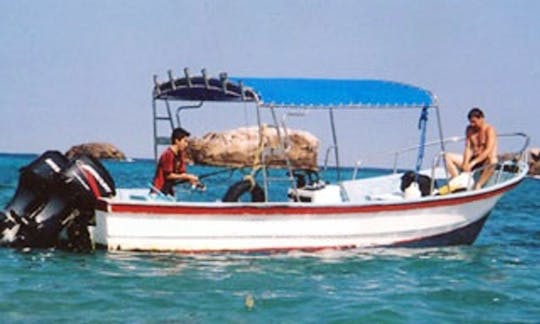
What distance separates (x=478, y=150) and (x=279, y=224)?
4077mm

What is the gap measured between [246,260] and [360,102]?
3324mm

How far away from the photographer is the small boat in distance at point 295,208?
1284cm

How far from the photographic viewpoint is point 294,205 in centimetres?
1325

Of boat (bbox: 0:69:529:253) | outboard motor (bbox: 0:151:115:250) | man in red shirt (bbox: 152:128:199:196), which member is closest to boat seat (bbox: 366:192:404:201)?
boat (bbox: 0:69:529:253)

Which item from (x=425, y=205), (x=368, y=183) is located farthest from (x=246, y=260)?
(x=368, y=183)

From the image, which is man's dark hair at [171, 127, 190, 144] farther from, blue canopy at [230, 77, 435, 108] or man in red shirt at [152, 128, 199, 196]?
blue canopy at [230, 77, 435, 108]

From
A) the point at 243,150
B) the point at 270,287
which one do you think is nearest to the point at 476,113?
the point at 270,287

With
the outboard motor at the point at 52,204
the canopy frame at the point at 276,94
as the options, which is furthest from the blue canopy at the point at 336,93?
the outboard motor at the point at 52,204

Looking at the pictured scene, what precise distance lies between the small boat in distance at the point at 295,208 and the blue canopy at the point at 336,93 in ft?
0.06

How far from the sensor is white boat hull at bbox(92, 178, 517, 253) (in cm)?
1277

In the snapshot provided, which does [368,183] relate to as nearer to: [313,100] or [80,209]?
[313,100]

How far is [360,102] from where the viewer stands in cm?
1452

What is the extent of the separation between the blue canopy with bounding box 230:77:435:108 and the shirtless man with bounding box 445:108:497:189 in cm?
82

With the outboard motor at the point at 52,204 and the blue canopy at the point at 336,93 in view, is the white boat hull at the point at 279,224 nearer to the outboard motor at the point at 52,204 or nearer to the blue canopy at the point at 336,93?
the outboard motor at the point at 52,204
